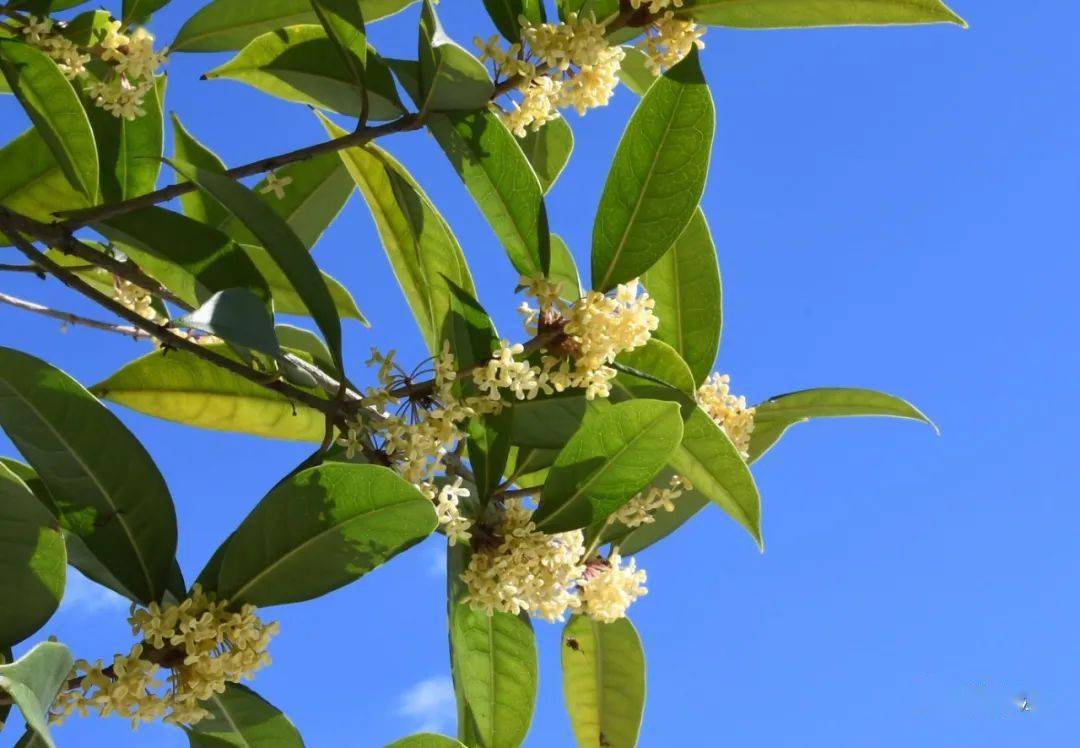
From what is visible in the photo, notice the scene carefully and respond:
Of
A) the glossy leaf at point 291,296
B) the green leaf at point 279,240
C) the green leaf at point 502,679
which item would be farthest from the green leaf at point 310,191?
the green leaf at point 502,679

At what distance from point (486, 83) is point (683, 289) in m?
0.53

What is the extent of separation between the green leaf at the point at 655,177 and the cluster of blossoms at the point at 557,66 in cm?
10

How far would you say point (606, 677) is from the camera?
2482 mm

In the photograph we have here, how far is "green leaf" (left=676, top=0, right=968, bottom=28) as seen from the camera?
1.93 meters

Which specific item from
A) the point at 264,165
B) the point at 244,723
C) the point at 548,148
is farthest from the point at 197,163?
the point at 244,723

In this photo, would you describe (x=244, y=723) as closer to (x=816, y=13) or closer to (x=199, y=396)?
(x=199, y=396)

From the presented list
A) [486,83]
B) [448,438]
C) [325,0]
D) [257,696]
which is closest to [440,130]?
[486,83]

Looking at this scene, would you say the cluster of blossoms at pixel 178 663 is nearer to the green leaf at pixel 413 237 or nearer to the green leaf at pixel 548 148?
the green leaf at pixel 413 237

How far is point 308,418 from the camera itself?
235 cm

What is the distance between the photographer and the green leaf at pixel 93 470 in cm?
166

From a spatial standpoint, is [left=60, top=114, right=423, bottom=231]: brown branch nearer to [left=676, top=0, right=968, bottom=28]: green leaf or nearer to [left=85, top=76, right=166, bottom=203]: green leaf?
[left=85, top=76, right=166, bottom=203]: green leaf

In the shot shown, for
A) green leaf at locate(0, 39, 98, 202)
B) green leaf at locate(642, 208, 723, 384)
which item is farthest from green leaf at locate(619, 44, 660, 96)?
green leaf at locate(0, 39, 98, 202)

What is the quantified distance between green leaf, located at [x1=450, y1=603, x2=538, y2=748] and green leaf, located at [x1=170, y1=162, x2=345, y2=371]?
58 centimetres

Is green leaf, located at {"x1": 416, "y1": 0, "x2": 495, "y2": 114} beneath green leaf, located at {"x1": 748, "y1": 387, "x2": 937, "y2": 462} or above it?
above
